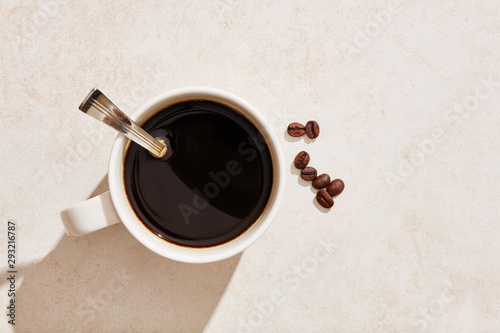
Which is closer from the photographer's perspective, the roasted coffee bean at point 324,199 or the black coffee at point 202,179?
the black coffee at point 202,179

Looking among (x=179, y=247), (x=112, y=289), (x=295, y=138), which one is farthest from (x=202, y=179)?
(x=112, y=289)

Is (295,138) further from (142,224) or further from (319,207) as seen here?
(142,224)

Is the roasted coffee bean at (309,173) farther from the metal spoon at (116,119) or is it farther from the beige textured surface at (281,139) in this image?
the metal spoon at (116,119)

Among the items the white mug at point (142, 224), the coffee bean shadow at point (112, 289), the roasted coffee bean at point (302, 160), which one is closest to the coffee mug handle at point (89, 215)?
the white mug at point (142, 224)

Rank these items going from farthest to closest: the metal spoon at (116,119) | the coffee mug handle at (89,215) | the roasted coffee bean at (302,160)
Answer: the roasted coffee bean at (302,160)
the coffee mug handle at (89,215)
the metal spoon at (116,119)

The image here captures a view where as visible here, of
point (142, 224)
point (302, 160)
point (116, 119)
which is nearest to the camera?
point (116, 119)

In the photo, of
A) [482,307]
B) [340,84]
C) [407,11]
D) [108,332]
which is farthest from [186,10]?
[482,307]
